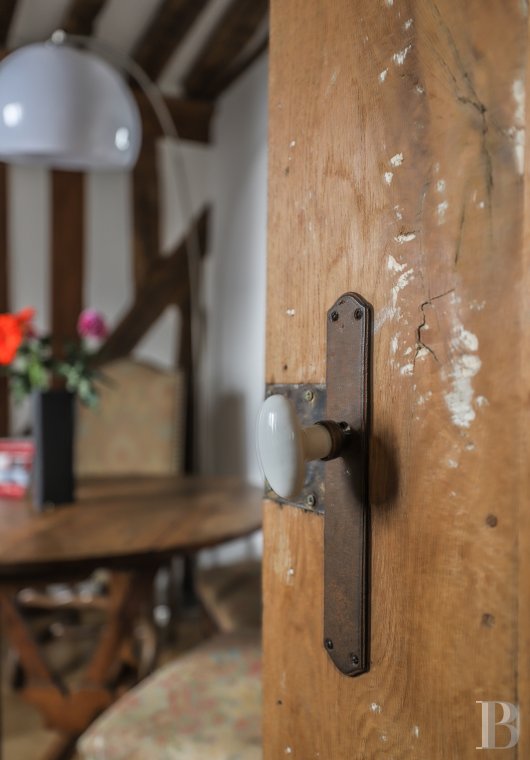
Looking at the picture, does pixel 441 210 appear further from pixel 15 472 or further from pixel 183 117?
pixel 183 117

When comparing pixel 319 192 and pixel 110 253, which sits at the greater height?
pixel 110 253

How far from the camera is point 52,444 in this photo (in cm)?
184

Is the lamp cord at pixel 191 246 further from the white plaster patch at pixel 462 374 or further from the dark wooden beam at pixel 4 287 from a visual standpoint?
the white plaster patch at pixel 462 374

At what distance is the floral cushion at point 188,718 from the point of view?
113 cm

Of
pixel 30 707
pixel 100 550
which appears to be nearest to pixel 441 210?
pixel 100 550

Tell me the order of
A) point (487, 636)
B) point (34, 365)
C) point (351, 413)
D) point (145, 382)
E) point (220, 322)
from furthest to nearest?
point (220, 322) → point (145, 382) → point (34, 365) → point (351, 413) → point (487, 636)

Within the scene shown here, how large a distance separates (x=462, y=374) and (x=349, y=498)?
14 centimetres

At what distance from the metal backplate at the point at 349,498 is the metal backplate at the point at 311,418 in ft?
0.06

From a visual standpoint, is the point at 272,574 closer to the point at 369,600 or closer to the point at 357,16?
the point at 369,600

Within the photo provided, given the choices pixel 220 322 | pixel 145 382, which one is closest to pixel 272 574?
pixel 145 382

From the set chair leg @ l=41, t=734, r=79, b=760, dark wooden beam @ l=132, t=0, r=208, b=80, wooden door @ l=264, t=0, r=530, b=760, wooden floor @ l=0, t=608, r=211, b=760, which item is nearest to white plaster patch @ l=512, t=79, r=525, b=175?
wooden door @ l=264, t=0, r=530, b=760

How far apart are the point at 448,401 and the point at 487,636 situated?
0.49 feet

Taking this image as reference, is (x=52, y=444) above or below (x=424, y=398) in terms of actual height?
below

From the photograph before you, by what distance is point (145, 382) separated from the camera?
Answer: 9.57ft
